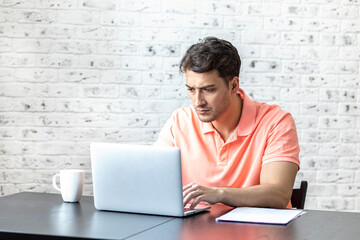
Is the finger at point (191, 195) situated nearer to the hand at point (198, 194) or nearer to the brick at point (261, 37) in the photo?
the hand at point (198, 194)

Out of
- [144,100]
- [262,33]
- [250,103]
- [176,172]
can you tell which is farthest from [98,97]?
[176,172]

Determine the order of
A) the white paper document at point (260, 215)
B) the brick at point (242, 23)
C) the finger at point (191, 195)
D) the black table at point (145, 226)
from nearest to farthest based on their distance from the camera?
the black table at point (145, 226)
the white paper document at point (260, 215)
the finger at point (191, 195)
the brick at point (242, 23)

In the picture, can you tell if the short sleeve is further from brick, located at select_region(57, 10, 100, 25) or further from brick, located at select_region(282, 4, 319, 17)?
brick, located at select_region(57, 10, 100, 25)

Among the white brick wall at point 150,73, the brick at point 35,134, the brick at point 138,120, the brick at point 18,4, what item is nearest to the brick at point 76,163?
the white brick wall at point 150,73

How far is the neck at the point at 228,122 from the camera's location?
7.30ft

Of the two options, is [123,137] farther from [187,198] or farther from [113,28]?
[187,198]

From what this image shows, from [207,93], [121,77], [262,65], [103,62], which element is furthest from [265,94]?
[207,93]

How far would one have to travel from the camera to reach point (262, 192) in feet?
6.11

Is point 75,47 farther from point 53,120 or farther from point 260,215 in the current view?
point 260,215

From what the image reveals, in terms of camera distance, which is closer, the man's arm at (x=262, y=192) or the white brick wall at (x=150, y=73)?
the man's arm at (x=262, y=192)

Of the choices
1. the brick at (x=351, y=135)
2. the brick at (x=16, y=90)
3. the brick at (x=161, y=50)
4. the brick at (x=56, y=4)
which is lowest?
the brick at (x=351, y=135)

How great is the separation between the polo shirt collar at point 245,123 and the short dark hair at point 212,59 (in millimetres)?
138

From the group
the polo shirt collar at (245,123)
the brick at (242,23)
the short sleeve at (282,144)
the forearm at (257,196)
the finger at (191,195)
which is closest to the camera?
the finger at (191,195)

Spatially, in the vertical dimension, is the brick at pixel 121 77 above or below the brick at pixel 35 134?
above
